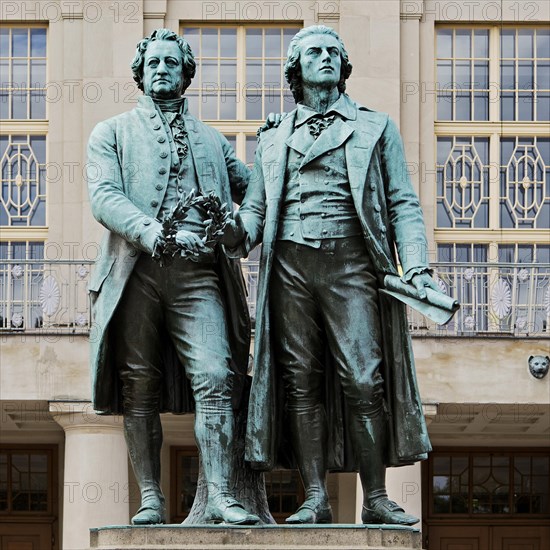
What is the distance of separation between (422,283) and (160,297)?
4.71 ft

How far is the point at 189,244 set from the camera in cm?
1120

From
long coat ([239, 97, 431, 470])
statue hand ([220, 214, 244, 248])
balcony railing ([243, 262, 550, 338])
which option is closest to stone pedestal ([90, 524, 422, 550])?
long coat ([239, 97, 431, 470])

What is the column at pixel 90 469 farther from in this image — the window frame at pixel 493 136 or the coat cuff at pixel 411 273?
the coat cuff at pixel 411 273

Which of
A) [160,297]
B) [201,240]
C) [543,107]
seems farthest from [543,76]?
[201,240]

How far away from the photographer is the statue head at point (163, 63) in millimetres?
12031

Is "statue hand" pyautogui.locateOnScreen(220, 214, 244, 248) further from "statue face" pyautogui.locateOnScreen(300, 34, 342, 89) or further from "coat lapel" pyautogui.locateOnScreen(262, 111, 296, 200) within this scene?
"statue face" pyautogui.locateOnScreen(300, 34, 342, 89)

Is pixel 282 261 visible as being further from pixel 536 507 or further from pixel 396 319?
pixel 536 507

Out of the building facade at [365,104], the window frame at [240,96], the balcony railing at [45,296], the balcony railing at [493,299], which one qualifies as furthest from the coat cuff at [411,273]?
the window frame at [240,96]

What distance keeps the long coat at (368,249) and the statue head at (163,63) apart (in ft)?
2.16

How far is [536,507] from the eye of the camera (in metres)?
32.5

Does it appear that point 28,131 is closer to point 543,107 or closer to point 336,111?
point 543,107

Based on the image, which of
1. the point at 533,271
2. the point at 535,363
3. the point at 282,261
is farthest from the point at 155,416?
the point at 533,271

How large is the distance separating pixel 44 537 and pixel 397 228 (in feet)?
68.9

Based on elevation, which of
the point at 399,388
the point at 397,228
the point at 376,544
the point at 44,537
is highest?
the point at 397,228
